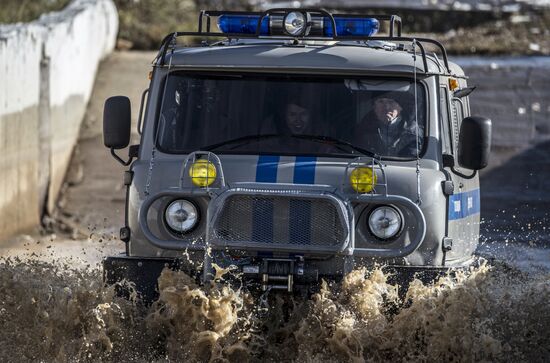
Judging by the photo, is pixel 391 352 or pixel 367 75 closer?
pixel 391 352

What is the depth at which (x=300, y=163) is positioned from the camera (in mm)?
7738

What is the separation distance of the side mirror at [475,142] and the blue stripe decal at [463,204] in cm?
32

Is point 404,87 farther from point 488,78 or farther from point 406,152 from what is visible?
point 488,78

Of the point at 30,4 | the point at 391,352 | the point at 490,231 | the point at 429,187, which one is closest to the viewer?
the point at 391,352

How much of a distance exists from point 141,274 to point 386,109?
1.86 m

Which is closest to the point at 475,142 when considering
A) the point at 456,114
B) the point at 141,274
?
the point at 456,114

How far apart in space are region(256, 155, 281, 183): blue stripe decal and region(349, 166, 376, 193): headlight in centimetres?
47

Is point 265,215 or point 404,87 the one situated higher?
point 404,87

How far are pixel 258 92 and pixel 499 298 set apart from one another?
2.05 meters

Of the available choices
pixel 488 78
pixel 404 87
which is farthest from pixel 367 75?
pixel 488 78

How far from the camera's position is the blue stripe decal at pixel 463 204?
8.03 m

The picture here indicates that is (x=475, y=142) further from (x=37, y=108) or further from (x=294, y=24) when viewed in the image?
(x=37, y=108)

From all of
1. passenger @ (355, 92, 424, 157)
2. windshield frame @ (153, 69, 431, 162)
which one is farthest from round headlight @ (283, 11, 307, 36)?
passenger @ (355, 92, 424, 157)

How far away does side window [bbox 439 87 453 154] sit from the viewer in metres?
8.16
